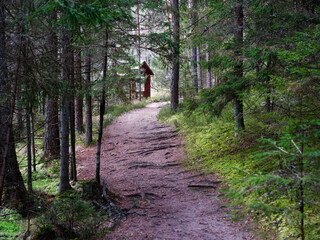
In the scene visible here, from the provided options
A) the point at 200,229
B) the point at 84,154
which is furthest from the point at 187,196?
the point at 84,154

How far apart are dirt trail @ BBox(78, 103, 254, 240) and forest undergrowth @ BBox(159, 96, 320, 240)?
56 cm

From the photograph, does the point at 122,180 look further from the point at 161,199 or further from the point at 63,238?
the point at 63,238

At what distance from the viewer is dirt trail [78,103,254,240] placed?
5105 millimetres

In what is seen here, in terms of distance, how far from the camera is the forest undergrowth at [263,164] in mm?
2512

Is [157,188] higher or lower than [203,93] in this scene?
lower

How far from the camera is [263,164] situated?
6637 millimetres

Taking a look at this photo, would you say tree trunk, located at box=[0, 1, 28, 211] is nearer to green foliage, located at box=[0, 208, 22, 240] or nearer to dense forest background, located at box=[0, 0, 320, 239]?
dense forest background, located at box=[0, 0, 320, 239]

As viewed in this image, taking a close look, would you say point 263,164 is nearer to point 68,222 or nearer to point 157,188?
point 157,188

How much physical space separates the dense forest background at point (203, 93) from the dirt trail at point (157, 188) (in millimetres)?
716

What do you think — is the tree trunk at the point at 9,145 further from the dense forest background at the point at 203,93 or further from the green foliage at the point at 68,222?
the green foliage at the point at 68,222

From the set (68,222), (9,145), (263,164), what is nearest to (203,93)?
(263,164)

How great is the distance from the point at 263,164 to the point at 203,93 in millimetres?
2773

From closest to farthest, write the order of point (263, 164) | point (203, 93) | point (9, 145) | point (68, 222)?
point (9, 145) < point (68, 222) < point (263, 164) < point (203, 93)

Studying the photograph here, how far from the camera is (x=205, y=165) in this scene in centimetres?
869
